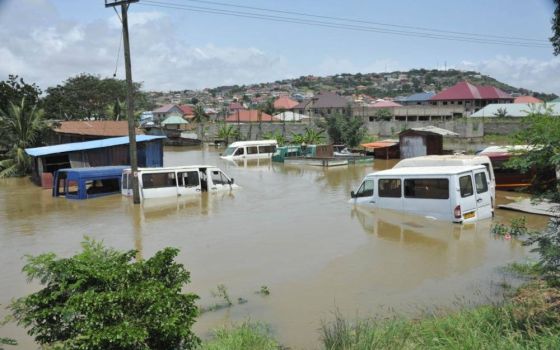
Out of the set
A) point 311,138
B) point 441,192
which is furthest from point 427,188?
point 311,138

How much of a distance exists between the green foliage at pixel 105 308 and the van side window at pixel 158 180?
14758 mm

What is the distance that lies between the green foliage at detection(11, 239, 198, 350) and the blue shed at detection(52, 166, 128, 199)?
1599 cm

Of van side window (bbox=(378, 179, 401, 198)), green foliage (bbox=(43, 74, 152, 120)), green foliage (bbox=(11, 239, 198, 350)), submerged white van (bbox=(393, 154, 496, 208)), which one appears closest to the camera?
green foliage (bbox=(11, 239, 198, 350))

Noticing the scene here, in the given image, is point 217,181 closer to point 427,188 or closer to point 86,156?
point 86,156

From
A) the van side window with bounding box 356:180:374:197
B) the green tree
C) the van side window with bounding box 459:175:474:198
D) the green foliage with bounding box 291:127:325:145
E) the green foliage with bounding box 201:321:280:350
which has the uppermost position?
the green tree

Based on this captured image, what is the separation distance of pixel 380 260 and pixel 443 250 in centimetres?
170

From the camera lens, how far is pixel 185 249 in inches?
520

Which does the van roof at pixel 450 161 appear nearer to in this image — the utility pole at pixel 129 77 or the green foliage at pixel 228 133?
the utility pole at pixel 129 77

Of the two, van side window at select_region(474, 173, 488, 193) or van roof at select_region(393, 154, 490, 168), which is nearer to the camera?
van side window at select_region(474, 173, 488, 193)

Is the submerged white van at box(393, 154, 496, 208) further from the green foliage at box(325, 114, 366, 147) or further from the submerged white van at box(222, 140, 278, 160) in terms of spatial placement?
the green foliage at box(325, 114, 366, 147)

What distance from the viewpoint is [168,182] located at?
811 inches

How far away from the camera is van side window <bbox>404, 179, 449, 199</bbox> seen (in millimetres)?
14148

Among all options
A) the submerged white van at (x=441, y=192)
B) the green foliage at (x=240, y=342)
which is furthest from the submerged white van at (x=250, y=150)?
the green foliage at (x=240, y=342)

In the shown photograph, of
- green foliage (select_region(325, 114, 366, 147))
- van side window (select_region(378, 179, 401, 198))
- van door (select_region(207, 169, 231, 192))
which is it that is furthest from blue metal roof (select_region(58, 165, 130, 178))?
green foliage (select_region(325, 114, 366, 147))
